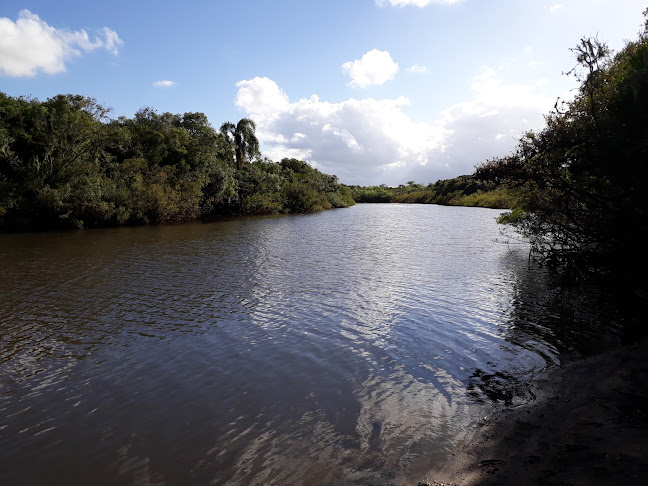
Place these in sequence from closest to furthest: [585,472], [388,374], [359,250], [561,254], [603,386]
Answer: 1. [585,472]
2. [603,386]
3. [388,374]
4. [561,254]
5. [359,250]

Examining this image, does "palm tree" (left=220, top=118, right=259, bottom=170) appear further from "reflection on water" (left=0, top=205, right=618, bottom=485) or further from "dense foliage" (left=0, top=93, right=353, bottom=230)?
"reflection on water" (left=0, top=205, right=618, bottom=485)

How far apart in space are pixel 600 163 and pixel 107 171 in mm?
39763

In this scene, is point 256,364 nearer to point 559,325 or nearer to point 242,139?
point 559,325

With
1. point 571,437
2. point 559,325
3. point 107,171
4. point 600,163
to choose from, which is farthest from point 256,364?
point 107,171

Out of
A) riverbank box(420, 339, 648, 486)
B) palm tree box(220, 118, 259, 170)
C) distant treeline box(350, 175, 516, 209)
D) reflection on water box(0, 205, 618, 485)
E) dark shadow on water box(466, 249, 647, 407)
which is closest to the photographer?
riverbank box(420, 339, 648, 486)

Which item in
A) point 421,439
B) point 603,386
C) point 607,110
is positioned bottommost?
point 421,439

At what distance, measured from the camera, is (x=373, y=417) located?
5.86 meters

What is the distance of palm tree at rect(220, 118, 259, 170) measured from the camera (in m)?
60.7

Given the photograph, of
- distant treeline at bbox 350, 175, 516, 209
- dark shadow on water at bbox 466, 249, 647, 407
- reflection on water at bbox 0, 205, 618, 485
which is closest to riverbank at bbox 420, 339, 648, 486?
reflection on water at bbox 0, 205, 618, 485

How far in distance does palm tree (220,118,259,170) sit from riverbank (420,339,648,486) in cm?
5972

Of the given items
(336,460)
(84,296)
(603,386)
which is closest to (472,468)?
(336,460)

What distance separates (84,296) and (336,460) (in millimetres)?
11008

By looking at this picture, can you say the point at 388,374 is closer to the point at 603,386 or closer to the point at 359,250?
the point at 603,386

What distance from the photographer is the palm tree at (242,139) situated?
60719 millimetres
